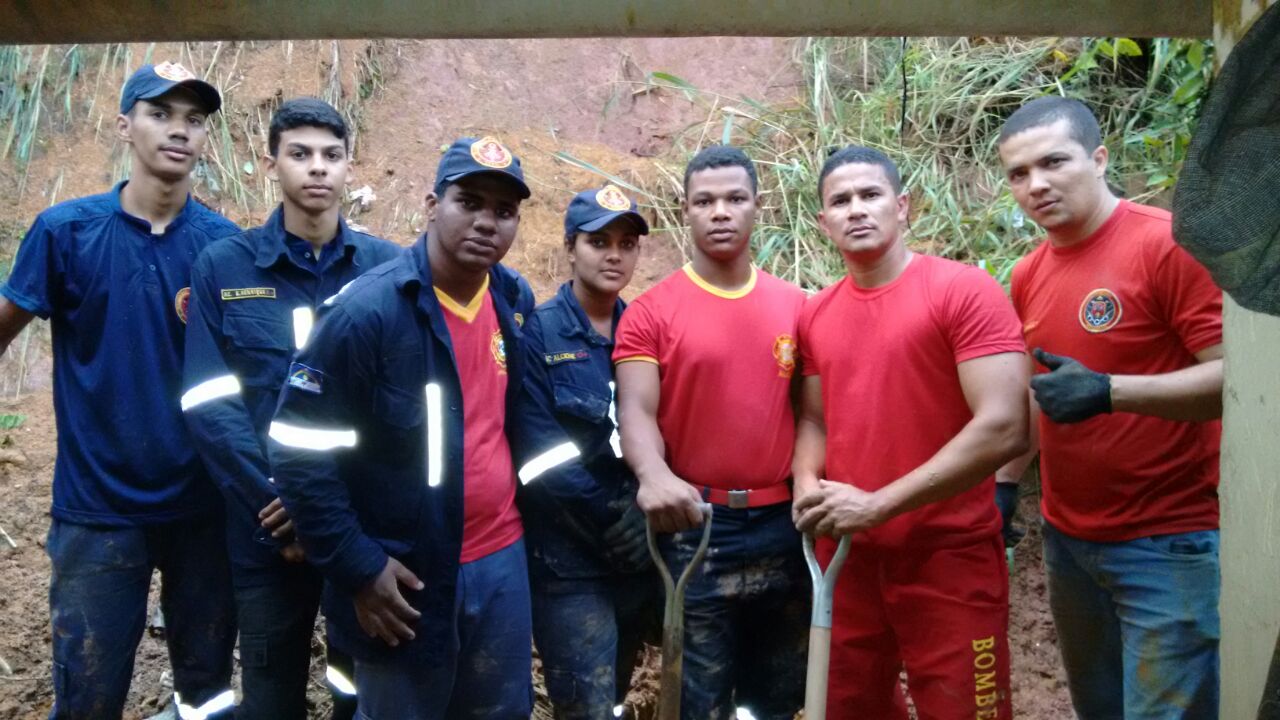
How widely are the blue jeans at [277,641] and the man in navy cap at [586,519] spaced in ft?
2.29

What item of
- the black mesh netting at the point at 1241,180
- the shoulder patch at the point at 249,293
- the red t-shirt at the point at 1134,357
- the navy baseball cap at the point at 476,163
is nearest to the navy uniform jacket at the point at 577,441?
the navy baseball cap at the point at 476,163

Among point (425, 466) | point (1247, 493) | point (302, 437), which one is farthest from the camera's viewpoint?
point (425, 466)

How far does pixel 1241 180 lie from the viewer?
1852mm

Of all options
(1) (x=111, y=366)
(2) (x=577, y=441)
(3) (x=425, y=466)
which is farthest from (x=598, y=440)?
(1) (x=111, y=366)

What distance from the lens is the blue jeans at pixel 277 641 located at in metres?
3.50

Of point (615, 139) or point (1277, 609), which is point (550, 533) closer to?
point (1277, 609)

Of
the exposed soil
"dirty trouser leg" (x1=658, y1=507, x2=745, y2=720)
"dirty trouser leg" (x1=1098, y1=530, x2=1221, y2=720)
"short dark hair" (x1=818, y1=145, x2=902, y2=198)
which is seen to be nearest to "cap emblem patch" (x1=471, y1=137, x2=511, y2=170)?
"short dark hair" (x1=818, y1=145, x2=902, y2=198)

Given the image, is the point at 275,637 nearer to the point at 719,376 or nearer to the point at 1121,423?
the point at 719,376

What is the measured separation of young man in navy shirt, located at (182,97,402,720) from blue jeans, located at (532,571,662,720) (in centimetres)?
67

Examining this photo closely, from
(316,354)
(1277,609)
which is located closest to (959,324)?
(1277,609)

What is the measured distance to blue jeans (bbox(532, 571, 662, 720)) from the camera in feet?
11.7

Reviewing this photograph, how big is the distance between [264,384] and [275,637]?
2.59 ft

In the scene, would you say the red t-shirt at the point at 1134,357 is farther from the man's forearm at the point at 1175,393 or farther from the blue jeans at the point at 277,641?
the blue jeans at the point at 277,641

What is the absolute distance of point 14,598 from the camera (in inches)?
215
